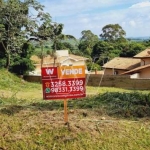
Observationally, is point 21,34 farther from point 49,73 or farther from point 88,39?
point 88,39

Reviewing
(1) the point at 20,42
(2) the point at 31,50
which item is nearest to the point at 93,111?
(1) the point at 20,42

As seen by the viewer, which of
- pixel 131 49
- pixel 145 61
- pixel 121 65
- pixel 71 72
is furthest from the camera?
pixel 131 49

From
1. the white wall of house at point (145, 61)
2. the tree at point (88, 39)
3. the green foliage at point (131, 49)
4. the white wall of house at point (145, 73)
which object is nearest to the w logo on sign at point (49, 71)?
the white wall of house at point (145, 73)

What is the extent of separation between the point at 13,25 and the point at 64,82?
1844cm

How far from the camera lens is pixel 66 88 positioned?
12.6ft

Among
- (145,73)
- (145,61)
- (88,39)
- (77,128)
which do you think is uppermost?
(88,39)

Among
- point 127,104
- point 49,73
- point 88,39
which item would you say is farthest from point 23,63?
point 88,39

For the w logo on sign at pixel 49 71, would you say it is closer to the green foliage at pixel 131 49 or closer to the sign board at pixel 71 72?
the sign board at pixel 71 72

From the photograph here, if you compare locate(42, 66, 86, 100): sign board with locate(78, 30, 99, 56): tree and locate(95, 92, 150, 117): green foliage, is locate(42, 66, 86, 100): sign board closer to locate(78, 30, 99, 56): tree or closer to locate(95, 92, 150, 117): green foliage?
locate(95, 92, 150, 117): green foliage

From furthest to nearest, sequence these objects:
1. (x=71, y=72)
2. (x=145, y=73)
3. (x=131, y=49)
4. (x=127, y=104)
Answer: (x=131, y=49) < (x=145, y=73) < (x=127, y=104) < (x=71, y=72)

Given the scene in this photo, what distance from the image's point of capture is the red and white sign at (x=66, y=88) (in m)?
3.84

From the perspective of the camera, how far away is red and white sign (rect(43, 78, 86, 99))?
3.84 meters

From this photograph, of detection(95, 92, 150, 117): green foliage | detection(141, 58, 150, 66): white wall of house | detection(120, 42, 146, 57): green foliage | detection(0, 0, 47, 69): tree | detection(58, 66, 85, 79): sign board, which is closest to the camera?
detection(58, 66, 85, 79): sign board

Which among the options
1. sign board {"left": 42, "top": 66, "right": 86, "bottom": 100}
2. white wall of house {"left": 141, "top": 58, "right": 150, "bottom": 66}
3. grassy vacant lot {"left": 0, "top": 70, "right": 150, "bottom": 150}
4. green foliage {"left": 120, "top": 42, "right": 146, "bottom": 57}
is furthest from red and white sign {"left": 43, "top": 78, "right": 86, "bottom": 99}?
green foliage {"left": 120, "top": 42, "right": 146, "bottom": 57}
